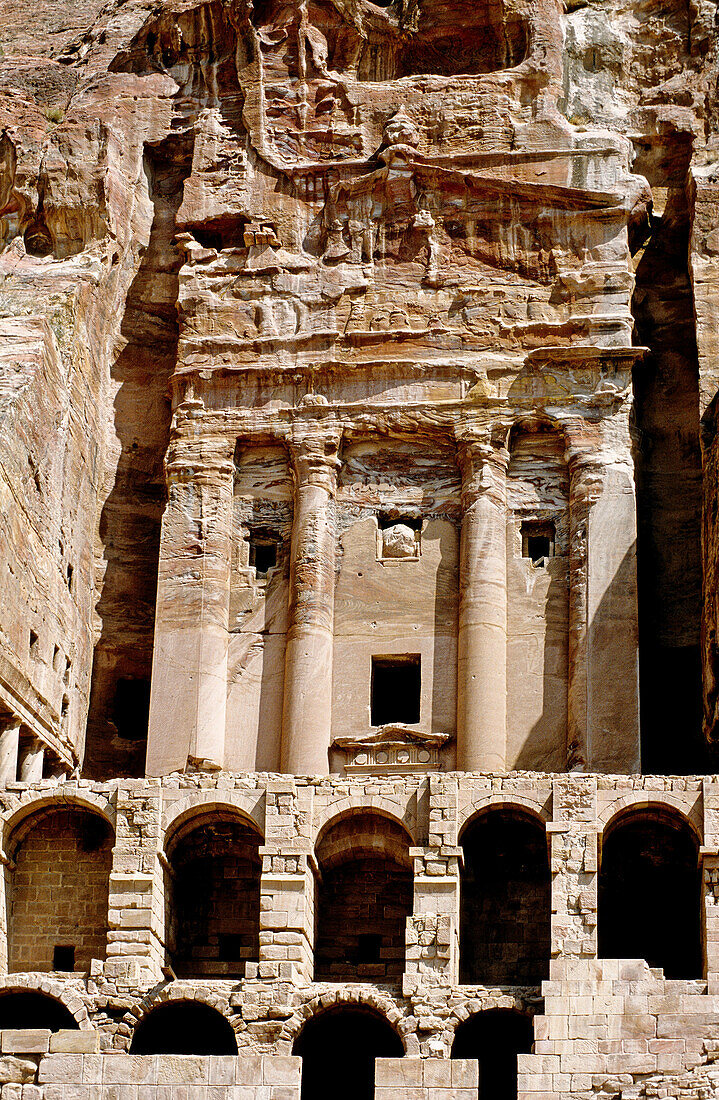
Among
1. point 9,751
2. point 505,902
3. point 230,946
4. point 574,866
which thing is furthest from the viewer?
point 9,751

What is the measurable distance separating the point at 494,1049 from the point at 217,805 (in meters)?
7.11

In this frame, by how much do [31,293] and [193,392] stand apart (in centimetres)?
438

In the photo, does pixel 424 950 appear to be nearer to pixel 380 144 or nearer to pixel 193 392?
pixel 193 392

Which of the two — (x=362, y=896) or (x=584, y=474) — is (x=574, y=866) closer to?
(x=362, y=896)

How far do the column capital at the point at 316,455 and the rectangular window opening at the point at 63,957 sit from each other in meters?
12.5

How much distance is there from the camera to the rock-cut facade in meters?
41.4

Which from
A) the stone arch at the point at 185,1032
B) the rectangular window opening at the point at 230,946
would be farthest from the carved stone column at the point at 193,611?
the stone arch at the point at 185,1032

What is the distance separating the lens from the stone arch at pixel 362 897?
144 feet

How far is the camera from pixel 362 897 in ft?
147

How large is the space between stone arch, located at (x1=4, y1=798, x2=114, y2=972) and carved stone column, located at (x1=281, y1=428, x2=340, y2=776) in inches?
207

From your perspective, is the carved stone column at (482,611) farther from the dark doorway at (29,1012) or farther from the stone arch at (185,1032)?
the dark doorway at (29,1012)

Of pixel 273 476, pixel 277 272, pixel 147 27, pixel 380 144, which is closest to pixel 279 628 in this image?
pixel 273 476

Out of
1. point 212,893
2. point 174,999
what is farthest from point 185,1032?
point 212,893

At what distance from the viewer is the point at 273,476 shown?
51.5 m
